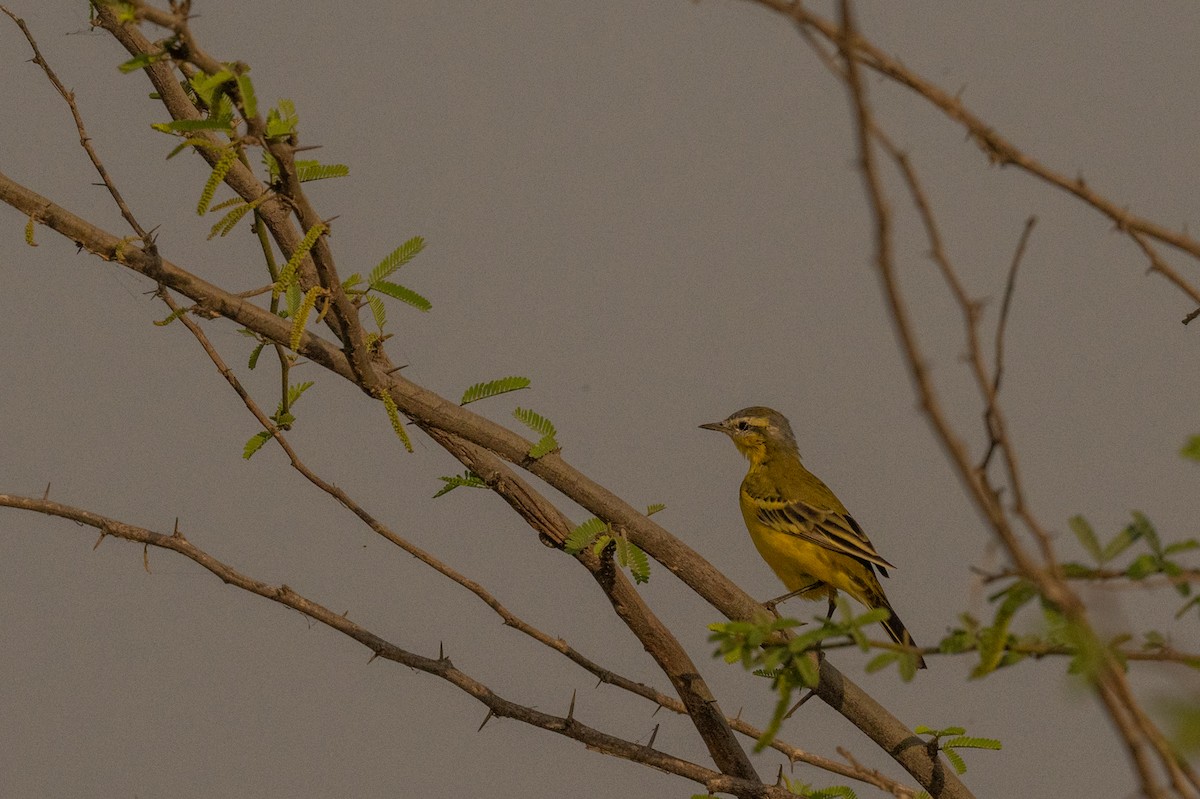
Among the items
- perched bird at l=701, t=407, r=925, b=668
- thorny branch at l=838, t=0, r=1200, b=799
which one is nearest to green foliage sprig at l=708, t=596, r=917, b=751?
thorny branch at l=838, t=0, r=1200, b=799

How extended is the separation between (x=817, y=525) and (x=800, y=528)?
45 millimetres

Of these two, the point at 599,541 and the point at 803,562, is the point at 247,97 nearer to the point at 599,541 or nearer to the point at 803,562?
the point at 599,541

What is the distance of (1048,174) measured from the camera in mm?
1313

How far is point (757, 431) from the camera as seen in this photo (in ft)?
12.6

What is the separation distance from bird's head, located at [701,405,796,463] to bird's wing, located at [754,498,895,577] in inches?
13.0

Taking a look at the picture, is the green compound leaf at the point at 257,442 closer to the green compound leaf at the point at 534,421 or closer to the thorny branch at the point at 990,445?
the green compound leaf at the point at 534,421

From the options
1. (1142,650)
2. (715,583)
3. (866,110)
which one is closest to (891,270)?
(866,110)

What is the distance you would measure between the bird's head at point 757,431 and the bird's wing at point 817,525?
13.0 inches

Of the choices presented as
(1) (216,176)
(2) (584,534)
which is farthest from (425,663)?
(1) (216,176)

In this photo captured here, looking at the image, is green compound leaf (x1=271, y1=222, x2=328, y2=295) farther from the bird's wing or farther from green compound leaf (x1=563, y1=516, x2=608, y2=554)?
the bird's wing

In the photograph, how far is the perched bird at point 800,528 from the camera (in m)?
3.26

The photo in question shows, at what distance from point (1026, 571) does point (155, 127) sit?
4.99ft

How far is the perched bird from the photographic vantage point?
3260 mm

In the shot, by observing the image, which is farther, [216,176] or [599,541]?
[599,541]
